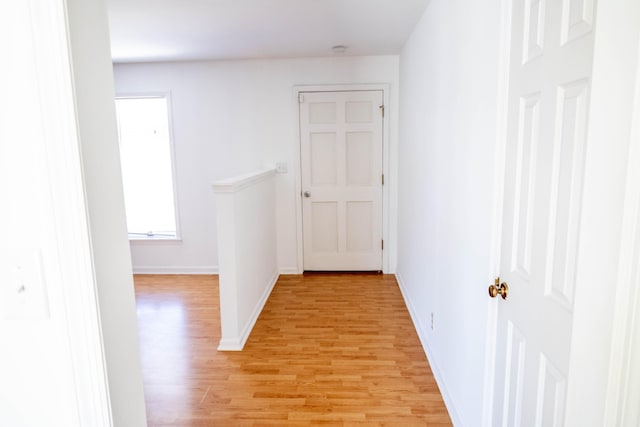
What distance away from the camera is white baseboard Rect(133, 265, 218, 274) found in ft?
15.5

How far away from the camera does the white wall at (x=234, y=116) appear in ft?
14.3

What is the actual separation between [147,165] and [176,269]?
1307 mm

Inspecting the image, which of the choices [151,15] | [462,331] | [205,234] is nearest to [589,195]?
[462,331]

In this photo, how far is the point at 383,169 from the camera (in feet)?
14.5

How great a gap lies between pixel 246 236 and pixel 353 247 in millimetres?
1754

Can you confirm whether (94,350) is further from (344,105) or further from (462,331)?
(344,105)

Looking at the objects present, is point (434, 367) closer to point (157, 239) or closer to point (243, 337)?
point (243, 337)

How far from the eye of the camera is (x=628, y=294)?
→ 684mm

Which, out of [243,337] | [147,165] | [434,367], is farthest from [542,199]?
[147,165]

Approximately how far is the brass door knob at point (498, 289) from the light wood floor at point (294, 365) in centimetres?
101

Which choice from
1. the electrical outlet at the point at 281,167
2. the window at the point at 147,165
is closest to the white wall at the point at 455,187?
the electrical outlet at the point at 281,167

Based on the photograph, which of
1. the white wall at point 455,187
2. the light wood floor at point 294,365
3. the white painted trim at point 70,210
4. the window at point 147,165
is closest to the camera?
the white painted trim at point 70,210

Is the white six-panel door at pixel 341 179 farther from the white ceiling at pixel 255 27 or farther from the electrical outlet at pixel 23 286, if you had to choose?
the electrical outlet at pixel 23 286

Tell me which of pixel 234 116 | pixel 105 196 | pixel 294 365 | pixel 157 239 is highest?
pixel 234 116
